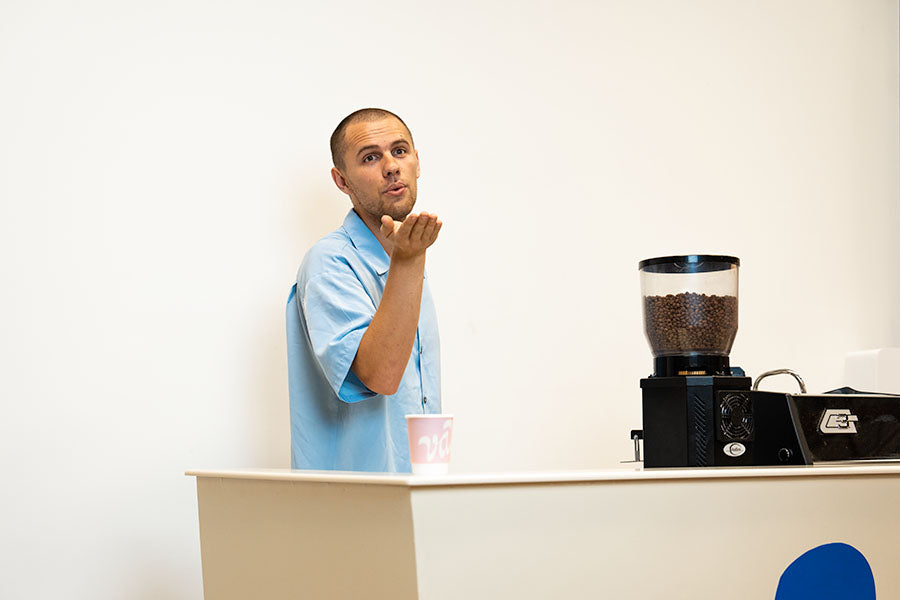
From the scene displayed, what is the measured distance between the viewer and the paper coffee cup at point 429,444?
1063 millimetres

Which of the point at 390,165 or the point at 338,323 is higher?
the point at 390,165

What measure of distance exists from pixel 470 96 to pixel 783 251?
1.07 m

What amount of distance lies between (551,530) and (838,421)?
1.76 feet

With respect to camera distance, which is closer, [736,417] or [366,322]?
[736,417]

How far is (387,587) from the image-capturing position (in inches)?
38.0

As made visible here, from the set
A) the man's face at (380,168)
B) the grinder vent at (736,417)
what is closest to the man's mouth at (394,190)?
the man's face at (380,168)

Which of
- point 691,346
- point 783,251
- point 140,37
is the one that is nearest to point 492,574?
point 691,346

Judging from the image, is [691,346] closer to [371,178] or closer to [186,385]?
[371,178]

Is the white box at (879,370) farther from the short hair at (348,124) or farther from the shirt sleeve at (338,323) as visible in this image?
the shirt sleeve at (338,323)

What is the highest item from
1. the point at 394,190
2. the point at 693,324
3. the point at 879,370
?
the point at 394,190

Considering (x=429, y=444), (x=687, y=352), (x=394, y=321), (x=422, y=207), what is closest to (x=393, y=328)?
(x=394, y=321)

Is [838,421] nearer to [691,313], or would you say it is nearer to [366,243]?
[691,313]

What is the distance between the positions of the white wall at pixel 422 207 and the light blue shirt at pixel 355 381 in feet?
1.31

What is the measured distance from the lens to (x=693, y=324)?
1.40 meters
